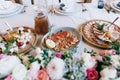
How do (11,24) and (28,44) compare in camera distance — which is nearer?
(28,44)

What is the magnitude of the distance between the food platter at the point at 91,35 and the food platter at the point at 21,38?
0.29 m

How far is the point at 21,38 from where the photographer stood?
1.11 metres

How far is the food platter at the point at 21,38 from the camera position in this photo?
1.06 meters

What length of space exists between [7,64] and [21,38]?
0.35m

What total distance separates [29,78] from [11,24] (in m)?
0.65

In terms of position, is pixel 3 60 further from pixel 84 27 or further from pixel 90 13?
pixel 90 13

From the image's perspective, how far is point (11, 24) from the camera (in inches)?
51.4

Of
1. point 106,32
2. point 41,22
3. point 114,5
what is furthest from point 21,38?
point 114,5

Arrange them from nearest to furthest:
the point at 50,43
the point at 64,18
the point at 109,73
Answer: the point at 109,73 → the point at 50,43 → the point at 64,18

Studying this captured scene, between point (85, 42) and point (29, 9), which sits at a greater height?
point (29, 9)

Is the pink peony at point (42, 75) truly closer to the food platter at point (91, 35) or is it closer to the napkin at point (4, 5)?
the food platter at point (91, 35)

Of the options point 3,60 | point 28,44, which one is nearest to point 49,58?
point 3,60

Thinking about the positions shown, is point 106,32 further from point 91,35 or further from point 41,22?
point 41,22

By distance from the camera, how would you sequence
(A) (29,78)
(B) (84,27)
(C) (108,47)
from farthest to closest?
1. (B) (84,27)
2. (C) (108,47)
3. (A) (29,78)
